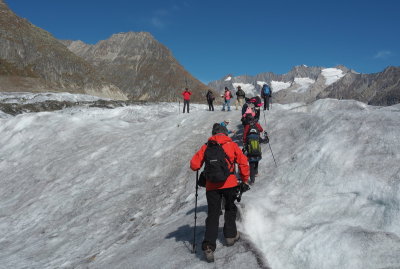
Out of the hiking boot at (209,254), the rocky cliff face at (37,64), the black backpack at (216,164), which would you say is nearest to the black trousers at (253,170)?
the black backpack at (216,164)

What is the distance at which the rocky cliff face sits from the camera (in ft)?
352

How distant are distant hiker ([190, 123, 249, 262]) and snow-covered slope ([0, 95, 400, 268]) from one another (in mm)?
427

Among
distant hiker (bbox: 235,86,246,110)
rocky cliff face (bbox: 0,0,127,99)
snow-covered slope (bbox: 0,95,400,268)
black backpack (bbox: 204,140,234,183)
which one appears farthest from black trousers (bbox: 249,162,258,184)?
rocky cliff face (bbox: 0,0,127,99)

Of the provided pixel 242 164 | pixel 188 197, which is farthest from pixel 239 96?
pixel 242 164

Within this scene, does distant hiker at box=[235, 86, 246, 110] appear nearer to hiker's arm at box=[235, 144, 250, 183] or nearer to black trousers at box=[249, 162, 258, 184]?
black trousers at box=[249, 162, 258, 184]

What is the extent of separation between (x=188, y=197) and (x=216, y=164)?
6360 millimetres

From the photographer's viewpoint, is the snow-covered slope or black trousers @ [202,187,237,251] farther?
the snow-covered slope

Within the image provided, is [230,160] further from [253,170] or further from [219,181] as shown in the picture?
[253,170]

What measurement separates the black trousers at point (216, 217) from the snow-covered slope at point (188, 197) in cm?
43

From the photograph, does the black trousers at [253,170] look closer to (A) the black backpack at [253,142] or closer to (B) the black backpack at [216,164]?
(A) the black backpack at [253,142]

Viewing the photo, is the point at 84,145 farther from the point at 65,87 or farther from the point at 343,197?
the point at 65,87

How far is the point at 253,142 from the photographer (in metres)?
11.7

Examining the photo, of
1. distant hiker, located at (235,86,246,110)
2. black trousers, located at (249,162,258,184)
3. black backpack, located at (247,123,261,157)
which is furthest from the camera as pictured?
distant hiker, located at (235,86,246,110)

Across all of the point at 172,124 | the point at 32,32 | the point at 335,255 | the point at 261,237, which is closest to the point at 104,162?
the point at 172,124
